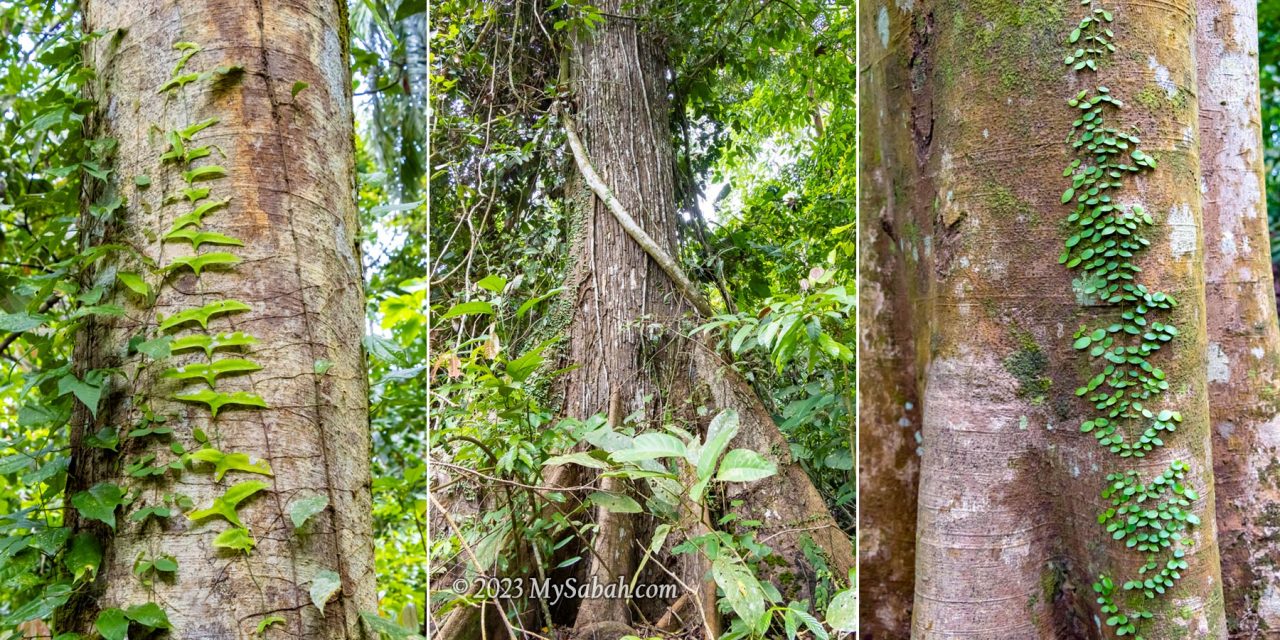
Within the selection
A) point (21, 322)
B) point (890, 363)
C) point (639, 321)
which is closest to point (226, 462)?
point (21, 322)

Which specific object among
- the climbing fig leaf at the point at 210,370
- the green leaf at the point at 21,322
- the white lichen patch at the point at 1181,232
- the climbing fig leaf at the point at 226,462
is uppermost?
the white lichen patch at the point at 1181,232

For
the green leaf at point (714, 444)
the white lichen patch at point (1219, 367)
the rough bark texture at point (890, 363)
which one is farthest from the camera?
the white lichen patch at point (1219, 367)

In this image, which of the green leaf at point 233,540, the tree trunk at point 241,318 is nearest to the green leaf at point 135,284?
the tree trunk at point 241,318

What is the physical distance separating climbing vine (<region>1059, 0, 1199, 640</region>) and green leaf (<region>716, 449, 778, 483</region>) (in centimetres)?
68

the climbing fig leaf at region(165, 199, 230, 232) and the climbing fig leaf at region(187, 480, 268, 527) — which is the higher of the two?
the climbing fig leaf at region(165, 199, 230, 232)

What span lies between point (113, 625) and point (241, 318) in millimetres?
434

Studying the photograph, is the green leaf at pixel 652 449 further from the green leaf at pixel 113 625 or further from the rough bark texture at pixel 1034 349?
the green leaf at pixel 113 625

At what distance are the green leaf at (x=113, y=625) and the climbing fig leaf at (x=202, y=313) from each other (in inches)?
15.4

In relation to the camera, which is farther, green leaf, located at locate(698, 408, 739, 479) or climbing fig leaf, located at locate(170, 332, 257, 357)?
green leaf, located at locate(698, 408, 739, 479)

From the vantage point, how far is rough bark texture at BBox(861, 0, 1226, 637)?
1.60m

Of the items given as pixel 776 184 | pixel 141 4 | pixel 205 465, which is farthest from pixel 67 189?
pixel 776 184

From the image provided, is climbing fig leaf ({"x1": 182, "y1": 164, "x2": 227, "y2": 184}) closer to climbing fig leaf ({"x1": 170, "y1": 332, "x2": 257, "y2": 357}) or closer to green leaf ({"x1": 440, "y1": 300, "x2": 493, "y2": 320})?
climbing fig leaf ({"x1": 170, "y1": 332, "x2": 257, "y2": 357})

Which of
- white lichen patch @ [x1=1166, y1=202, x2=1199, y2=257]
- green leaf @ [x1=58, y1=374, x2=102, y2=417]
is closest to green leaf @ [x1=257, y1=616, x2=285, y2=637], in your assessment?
green leaf @ [x1=58, y1=374, x2=102, y2=417]

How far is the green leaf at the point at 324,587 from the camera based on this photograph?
43.6 inches
